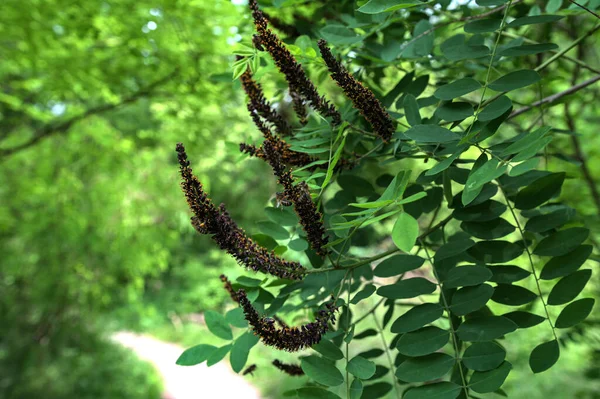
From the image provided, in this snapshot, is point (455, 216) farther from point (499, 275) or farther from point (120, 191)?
point (120, 191)

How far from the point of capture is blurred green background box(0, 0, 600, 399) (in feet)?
9.09

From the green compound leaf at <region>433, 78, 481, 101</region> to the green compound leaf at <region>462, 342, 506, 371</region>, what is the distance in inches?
14.5

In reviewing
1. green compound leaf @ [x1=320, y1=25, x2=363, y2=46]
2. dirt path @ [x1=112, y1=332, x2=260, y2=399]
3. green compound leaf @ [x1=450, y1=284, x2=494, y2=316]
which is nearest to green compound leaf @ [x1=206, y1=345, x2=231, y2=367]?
green compound leaf @ [x1=450, y1=284, x2=494, y2=316]

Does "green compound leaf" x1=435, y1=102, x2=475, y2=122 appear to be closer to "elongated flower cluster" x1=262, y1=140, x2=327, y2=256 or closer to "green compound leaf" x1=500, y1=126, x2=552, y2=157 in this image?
"green compound leaf" x1=500, y1=126, x2=552, y2=157

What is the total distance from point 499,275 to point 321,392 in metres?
0.32

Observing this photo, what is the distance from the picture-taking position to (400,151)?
0.69 metres

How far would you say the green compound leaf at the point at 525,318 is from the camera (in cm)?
70

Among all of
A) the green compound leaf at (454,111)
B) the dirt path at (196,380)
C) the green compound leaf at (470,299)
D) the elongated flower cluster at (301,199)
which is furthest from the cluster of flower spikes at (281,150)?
the dirt path at (196,380)

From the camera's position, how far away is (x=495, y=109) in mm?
665

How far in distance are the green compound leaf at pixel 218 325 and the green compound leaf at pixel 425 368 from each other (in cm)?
29

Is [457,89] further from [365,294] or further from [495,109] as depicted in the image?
[365,294]

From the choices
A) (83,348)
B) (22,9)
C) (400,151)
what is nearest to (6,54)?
(22,9)

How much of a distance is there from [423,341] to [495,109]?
1.16ft

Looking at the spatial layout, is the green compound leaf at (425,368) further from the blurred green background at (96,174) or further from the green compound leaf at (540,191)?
the blurred green background at (96,174)
